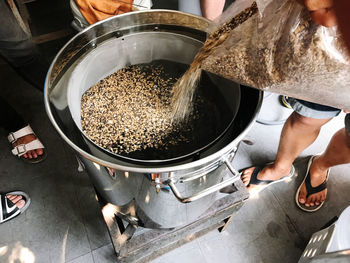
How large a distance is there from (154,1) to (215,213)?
1.53 meters

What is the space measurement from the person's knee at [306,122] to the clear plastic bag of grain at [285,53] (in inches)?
17.8

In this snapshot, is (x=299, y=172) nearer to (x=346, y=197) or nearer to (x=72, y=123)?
(x=346, y=197)

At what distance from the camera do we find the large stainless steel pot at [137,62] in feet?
2.16

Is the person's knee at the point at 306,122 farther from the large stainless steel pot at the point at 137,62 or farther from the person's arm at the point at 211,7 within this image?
the person's arm at the point at 211,7

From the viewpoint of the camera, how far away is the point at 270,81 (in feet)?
1.94

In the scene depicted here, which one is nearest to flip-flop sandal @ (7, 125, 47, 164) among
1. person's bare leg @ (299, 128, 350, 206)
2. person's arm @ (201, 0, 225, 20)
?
person's arm @ (201, 0, 225, 20)

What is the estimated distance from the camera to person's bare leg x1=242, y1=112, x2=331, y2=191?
108 centimetres

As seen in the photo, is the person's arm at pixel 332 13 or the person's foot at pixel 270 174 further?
the person's foot at pixel 270 174

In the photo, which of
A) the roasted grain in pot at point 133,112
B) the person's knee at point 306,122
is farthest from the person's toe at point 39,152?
the person's knee at point 306,122

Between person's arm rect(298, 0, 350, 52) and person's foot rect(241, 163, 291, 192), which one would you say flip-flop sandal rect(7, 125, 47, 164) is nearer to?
person's foot rect(241, 163, 291, 192)

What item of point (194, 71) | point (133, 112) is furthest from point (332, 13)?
point (133, 112)

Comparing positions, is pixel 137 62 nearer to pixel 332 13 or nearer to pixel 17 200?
pixel 332 13

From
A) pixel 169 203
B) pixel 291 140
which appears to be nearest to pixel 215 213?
pixel 169 203

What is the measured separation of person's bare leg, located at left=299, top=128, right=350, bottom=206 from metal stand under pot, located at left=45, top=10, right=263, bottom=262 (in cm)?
47
